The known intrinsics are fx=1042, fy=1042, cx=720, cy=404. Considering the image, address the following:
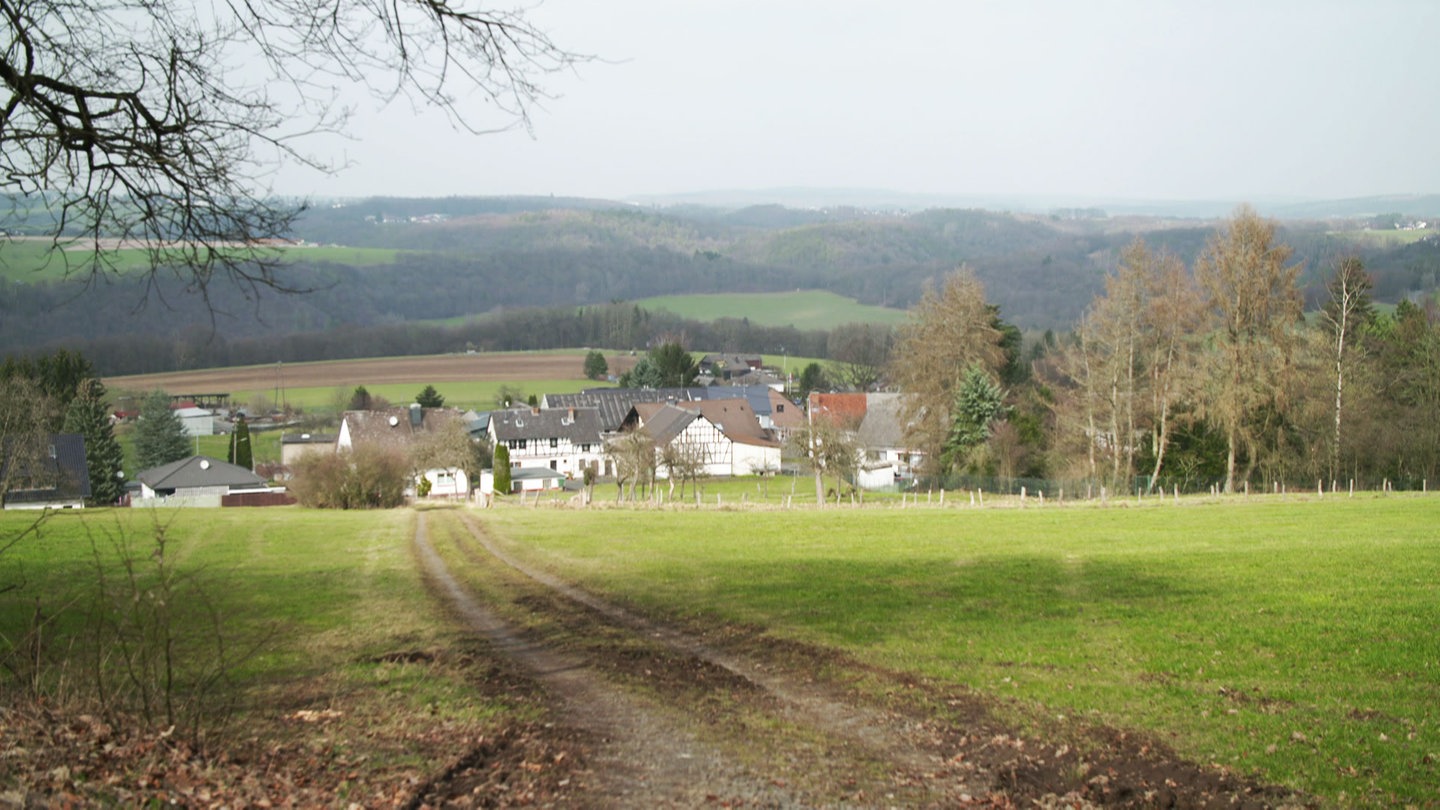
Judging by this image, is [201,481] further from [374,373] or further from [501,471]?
[374,373]

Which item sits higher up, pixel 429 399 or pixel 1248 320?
pixel 1248 320

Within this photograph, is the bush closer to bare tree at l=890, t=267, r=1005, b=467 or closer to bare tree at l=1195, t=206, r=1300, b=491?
bare tree at l=890, t=267, r=1005, b=467

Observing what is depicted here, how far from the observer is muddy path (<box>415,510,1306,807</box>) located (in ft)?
23.8

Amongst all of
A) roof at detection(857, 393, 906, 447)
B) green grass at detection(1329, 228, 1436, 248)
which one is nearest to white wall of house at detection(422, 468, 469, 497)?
roof at detection(857, 393, 906, 447)

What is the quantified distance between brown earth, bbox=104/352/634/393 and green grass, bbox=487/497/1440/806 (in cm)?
9635

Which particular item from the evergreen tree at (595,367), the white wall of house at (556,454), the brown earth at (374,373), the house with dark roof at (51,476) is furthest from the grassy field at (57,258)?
the evergreen tree at (595,367)

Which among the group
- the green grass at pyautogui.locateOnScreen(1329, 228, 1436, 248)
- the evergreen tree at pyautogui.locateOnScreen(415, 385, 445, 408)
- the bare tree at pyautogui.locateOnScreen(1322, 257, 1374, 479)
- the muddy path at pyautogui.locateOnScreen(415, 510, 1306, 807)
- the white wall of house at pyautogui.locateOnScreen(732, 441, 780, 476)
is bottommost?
the white wall of house at pyautogui.locateOnScreen(732, 441, 780, 476)

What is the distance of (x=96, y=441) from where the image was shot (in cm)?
6719

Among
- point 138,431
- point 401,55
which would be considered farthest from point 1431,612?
point 138,431

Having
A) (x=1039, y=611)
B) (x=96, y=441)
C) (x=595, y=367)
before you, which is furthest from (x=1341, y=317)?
(x=595, y=367)

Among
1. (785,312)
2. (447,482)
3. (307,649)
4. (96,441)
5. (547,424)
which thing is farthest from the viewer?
(785,312)

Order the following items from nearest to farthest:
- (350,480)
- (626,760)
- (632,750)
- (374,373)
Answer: (626,760)
(632,750)
(350,480)
(374,373)

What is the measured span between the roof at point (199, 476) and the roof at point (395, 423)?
1599cm

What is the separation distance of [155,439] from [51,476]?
28637 mm
